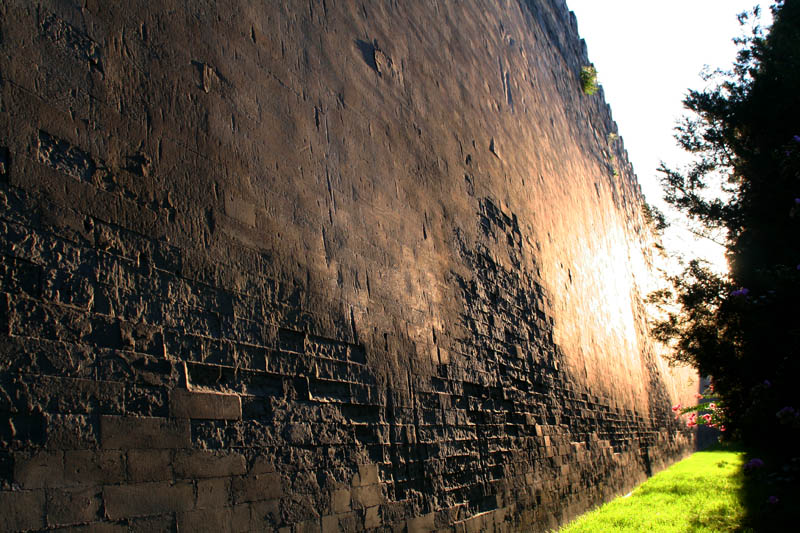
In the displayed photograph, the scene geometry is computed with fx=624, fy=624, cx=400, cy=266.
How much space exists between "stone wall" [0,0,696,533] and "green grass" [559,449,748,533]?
727mm

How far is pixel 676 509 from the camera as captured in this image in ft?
22.8

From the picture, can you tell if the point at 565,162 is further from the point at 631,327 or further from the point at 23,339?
the point at 23,339

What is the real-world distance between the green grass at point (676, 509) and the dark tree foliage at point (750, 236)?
1.01 metres

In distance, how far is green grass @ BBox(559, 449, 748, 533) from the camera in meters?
5.79

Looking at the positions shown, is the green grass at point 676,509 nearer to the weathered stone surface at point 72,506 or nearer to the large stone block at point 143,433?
the large stone block at point 143,433

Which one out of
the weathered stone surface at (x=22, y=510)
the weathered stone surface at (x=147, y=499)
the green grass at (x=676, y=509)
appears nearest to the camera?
the weathered stone surface at (x=22, y=510)

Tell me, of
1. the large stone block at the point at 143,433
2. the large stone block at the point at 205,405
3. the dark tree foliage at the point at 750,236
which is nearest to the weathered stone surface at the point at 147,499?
the large stone block at the point at 143,433

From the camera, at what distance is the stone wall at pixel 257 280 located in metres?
1.93

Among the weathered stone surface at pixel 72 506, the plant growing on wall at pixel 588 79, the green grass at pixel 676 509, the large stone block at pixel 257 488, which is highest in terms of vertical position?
the plant growing on wall at pixel 588 79

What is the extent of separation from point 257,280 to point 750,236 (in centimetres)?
961

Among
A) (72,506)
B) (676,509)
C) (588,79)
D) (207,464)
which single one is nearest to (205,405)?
(207,464)

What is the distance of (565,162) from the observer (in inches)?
383

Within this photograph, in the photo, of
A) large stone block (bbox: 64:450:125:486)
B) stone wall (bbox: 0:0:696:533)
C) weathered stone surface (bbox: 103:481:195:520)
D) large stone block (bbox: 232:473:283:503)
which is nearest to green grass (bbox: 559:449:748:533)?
stone wall (bbox: 0:0:696:533)

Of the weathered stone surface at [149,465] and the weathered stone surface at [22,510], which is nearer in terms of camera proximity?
the weathered stone surface at [22,510]
